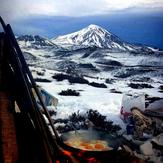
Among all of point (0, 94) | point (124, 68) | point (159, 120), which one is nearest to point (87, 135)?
point (0, 94)

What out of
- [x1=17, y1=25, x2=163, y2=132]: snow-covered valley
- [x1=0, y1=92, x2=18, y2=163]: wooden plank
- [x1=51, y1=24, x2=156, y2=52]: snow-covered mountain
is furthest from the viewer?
[x1=51, y1=24, x2=156, y2=52]: snow-covered mountain

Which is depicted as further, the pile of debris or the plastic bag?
the plastic bag

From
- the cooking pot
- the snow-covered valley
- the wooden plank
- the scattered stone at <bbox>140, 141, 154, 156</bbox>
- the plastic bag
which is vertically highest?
the wooden plank

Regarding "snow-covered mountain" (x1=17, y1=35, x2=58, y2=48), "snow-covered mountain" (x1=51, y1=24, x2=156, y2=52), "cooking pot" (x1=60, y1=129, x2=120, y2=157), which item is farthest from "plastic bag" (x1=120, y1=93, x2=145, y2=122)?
"snow-covered mountain" (x1=51, y1=24, x2=156, y2=52)

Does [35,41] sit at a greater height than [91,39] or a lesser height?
greater

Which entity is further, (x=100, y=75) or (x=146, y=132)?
(x=100, y=75)

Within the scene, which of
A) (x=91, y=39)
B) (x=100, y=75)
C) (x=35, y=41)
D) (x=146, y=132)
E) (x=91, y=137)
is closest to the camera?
(x=91, y=137)

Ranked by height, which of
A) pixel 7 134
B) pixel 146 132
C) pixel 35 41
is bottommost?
pixel 146 132

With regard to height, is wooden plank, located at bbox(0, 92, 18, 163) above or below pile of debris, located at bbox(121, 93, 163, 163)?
above

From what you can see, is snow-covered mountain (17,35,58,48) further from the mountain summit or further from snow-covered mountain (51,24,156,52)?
the mountain summit

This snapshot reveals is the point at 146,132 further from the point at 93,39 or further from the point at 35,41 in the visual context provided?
the point at 93,39

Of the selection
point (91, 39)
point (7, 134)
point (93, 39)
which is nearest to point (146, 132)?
point (7, 134)

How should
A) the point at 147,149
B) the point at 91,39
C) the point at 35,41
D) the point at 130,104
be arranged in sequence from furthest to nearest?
1. the point at 91,39
2. the point at 35,41
3. the point at 130,104
4. the point at 147,149
